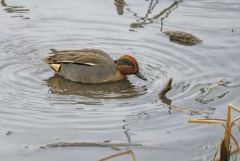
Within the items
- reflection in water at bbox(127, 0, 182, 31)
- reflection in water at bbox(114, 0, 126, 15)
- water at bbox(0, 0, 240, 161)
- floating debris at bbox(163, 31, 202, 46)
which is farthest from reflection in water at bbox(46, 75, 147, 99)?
reflection in water at bbox(114, 0, 126, 15)

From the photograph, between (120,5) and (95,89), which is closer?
(95,89)

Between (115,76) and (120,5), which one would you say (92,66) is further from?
(120,5)

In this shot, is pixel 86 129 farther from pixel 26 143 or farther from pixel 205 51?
pixel 205 51

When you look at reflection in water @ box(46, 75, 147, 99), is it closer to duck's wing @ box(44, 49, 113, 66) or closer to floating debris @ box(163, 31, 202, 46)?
duck's wing @ box(44, 49, 113, 66)

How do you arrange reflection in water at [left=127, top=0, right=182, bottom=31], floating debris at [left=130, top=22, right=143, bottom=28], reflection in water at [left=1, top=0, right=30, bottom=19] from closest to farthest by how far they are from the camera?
floating debris at [left=130, top=22, right=143, bottom=28] < reflection in water at [left=127, top=0, right=182, bottom=31] < reflection in water at [left=1, top=0, right=30, bottom=19]

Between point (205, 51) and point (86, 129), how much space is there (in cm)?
368

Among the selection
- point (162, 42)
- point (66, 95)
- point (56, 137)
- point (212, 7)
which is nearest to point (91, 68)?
point (66, 95)

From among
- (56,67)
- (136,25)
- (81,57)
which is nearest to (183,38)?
(136,25)

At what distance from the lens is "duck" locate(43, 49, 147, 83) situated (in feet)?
35.6

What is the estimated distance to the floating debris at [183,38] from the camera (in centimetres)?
1201

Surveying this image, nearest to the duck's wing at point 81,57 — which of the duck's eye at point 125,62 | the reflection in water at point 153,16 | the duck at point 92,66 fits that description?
the duck at point 92,66

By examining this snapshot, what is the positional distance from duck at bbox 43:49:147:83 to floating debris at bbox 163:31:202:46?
4.95 ft

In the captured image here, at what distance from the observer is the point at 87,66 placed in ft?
35.9

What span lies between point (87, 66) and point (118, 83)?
1.84ft
